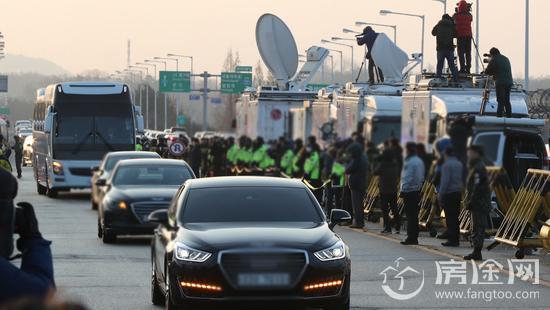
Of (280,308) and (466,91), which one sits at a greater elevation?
(466,91)

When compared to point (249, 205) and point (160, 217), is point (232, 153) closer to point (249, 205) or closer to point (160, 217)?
point (160, 217)

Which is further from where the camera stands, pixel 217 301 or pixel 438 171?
pixel 438 171

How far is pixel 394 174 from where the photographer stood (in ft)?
82.6

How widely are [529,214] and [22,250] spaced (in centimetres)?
1480

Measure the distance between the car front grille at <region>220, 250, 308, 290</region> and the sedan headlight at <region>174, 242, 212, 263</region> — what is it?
0.19 metres

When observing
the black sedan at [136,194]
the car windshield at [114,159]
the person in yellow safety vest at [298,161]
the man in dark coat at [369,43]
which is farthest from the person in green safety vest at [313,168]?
the man in dark coat at [369,43]

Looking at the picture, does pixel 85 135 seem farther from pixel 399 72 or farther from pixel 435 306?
pixel 435 306

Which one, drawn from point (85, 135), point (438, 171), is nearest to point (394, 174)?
point (438, 171)

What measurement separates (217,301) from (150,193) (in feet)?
34.5

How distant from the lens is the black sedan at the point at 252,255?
12133mm

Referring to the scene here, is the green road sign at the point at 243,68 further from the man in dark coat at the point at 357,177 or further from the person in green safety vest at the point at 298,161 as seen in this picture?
the man in dark coat at the point at 357,177

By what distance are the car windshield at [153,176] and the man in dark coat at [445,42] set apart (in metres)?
7.05

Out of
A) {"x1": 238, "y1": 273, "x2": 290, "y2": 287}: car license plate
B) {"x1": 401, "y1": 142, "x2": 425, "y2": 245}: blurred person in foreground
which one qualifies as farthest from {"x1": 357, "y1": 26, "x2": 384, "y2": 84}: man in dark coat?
{"x1": 238, "y1": 273, "x2": 290, "y2": 287}: car license plate

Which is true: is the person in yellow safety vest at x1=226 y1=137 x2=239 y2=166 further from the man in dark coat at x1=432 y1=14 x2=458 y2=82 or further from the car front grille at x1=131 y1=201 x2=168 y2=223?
the car front grille at x1=131 y1=201 x2=168 y2=223
